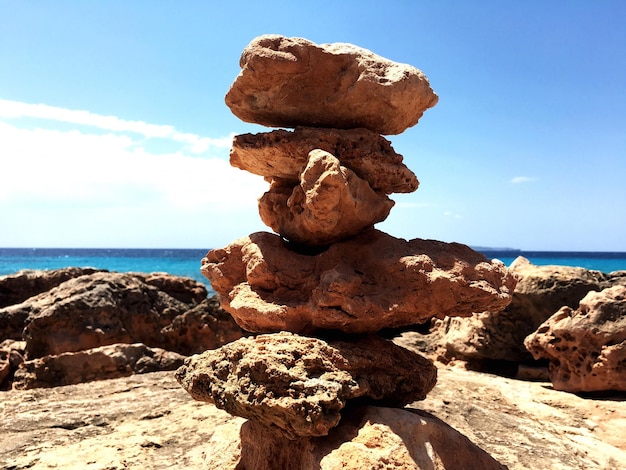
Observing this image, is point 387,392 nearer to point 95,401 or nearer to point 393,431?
point 393,431

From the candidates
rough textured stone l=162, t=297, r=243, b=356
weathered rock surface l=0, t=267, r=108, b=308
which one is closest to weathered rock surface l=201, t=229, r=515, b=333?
rough textured stone l=162, t=297, r=243, b=356

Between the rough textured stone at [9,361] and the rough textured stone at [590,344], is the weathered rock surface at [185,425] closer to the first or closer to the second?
the rough textured stone at [590,344]

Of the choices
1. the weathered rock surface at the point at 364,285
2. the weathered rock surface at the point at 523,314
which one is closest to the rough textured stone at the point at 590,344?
the weathered rock surface at the point at 523,314

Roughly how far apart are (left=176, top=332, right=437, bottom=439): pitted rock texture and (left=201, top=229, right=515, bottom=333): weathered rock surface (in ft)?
0.93

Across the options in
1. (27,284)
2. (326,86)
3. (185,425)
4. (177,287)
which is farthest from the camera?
(177,287)

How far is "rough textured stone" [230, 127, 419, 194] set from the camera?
3986 mm

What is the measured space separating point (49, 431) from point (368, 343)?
11.0 feet

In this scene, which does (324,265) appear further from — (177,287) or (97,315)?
(177,287)

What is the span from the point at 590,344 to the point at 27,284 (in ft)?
36.0

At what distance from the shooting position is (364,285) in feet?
12.4

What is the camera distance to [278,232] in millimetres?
4621

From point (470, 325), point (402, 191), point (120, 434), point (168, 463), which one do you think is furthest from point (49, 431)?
point (470, 325)

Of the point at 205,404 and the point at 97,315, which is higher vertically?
the point at 97,315

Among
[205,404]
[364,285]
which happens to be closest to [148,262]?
[205,404]
